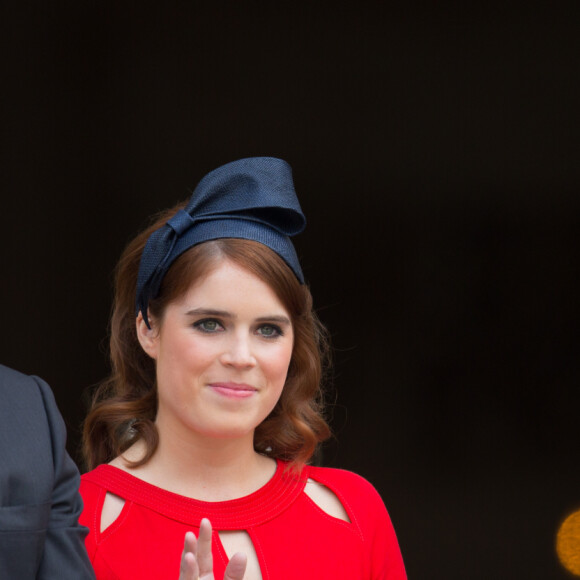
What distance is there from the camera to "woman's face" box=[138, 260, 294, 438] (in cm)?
227

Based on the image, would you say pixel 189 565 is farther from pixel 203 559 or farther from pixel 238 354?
pixel 238 354

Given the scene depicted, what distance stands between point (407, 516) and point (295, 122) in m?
1.36

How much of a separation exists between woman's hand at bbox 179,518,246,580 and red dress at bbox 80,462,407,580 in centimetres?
34

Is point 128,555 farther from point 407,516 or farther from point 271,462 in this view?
point 407,516

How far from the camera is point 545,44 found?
3861mm

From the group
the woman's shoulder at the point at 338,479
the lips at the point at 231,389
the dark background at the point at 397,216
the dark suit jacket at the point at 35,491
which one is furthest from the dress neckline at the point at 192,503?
the dark background at the point at 397,216

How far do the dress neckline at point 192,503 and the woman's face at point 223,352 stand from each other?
0.15 meters

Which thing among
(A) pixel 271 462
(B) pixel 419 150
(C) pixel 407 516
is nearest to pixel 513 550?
(C) pixel 407 516

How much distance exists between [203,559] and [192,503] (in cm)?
41

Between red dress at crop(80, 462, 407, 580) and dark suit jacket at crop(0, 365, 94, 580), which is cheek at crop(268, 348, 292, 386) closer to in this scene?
red dress at crop(80, 462, 407, 580)

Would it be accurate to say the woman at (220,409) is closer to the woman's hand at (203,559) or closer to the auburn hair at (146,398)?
the auburn hair at (146,398)

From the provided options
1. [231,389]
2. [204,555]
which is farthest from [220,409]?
[204,555]

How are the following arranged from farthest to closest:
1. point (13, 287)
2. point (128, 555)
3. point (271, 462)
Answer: point (13, 287), point (271, 462), point (128, 555)

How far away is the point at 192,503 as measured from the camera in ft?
7.75
